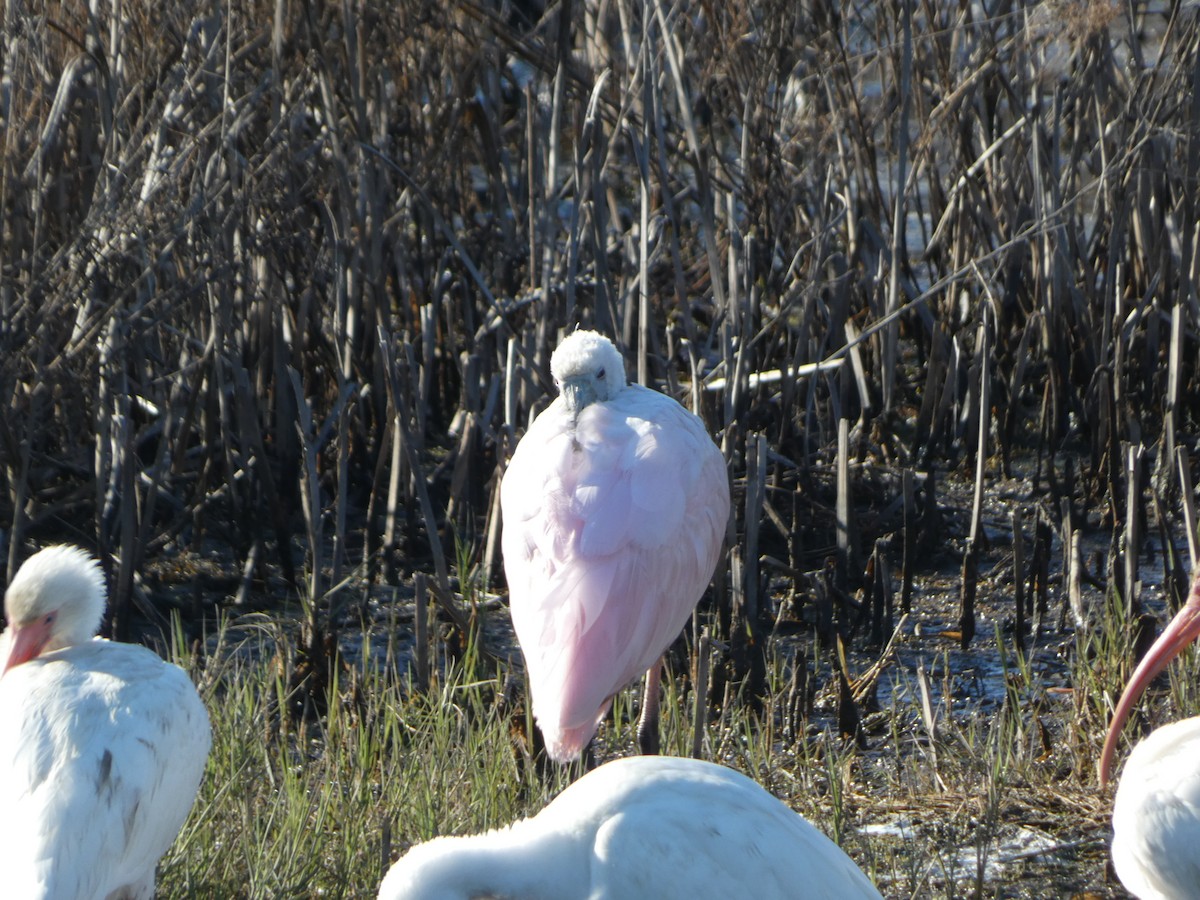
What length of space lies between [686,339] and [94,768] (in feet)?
9.14

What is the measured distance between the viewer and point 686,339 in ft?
17.0

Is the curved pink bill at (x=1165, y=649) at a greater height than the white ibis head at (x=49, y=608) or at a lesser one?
lesser

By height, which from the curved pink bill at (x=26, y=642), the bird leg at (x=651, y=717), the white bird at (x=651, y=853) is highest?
the curved pink bill at (x=26, y=642)

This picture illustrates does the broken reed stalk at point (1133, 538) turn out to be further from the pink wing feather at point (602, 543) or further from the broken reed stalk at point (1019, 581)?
the pink wing feather at point (602, 543)

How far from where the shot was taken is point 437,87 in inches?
216

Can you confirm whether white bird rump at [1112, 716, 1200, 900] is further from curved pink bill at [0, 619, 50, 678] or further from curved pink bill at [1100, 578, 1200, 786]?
curved pink bill at [0, 619, 50, 678]

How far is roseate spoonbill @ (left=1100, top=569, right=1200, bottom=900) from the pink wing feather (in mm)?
1077

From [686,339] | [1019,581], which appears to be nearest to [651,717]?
[1019,581]

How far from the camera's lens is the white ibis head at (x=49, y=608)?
3332 mm

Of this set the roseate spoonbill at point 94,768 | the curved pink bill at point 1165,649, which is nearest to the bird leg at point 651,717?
the curved pink bill at point 1165,649

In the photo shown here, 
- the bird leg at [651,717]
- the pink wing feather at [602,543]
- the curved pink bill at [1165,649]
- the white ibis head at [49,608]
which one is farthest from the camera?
the bird leg at [651,717]

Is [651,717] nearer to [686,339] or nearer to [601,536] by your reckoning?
[601,536]

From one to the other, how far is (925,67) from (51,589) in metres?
3.60

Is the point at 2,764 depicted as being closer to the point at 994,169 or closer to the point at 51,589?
the point at 51,589
